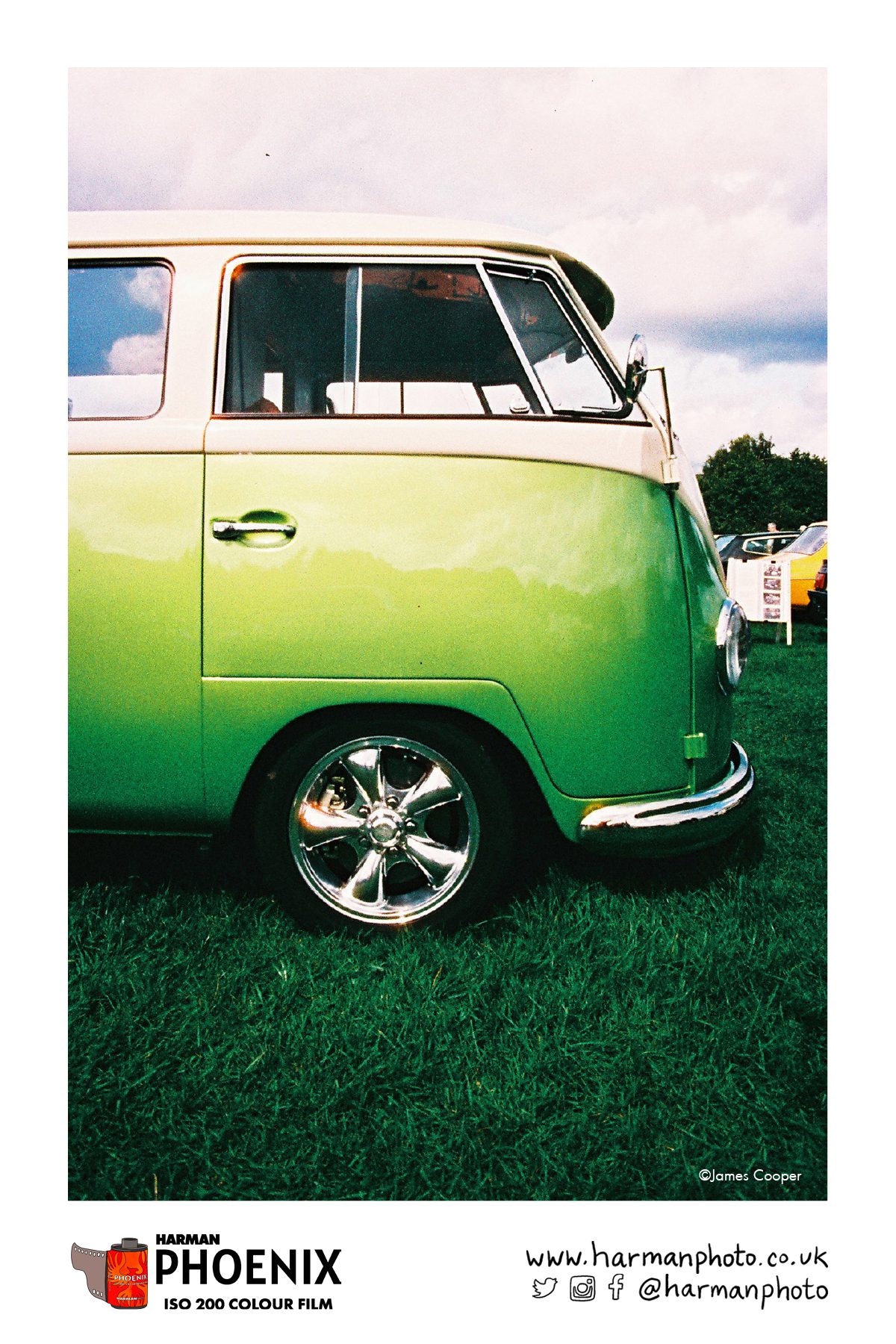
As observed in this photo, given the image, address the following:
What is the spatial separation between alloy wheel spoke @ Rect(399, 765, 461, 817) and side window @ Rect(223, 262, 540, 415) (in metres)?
0.94

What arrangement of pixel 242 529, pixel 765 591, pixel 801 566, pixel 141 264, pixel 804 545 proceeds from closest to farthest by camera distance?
pixel 242 529 < pixel 141 264 < pixel 804 545 < pixel 801 566 < pixel 765 591

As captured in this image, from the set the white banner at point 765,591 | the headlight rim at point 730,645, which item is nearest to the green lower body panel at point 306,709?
the headlight rim at point 730,645

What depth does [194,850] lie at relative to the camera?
2.34 m

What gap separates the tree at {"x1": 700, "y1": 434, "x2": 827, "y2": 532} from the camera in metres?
2.00

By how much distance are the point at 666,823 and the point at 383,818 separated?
0.73 meters

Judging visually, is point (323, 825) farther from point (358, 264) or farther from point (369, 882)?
point (358, 264)

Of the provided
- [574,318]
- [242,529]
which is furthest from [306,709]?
[574,318]

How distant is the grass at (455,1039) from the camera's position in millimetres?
1506

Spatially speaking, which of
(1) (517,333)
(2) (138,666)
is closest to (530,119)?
(1) (517,333)
